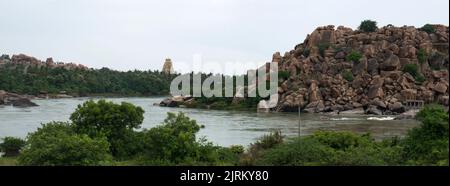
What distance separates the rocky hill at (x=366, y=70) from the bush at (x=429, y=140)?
48.3 metres

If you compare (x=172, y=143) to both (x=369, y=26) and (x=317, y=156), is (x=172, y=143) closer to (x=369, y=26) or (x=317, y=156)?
(x=317, y=156)

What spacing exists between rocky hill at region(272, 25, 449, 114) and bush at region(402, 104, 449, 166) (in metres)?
48.3

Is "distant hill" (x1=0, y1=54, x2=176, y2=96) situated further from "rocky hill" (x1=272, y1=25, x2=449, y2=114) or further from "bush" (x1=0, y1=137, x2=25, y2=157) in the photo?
"bush" (x1=0, y1=137, x2=25, y2=157)

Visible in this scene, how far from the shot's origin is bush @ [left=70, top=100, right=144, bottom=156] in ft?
77.1

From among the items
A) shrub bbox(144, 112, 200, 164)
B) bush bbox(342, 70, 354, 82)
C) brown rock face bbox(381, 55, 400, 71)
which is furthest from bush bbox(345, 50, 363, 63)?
shrub bbox(144, 112, 200, 164)

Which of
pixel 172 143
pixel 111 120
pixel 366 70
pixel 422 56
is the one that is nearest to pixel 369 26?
pixel 422 56

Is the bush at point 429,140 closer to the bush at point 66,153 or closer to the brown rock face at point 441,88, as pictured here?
the bush at point 66,153

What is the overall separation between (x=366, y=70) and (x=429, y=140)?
2308 inches

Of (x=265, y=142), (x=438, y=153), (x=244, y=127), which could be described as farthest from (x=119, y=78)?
(x=438, y=153)

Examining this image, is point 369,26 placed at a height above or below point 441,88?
above

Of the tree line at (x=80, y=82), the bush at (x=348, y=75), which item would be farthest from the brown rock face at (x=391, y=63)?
the tree line at (x=80, y=82)

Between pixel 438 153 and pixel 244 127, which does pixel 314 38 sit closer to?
pixel 244 127

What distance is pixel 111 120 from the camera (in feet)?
77.5

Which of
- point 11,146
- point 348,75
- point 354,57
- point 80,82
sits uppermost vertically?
point 354,57
